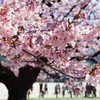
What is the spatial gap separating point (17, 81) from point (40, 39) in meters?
2.94

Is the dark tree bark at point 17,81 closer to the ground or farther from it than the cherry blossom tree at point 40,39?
closer to the ground

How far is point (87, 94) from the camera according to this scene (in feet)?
66.0

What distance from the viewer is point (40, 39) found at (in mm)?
8055

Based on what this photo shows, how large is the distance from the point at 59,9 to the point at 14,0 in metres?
4.82

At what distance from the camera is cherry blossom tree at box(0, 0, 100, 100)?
3.65 meters

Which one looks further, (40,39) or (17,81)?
(17,81)

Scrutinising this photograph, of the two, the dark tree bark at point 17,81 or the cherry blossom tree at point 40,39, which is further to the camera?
the dark tree bark at point 17,81

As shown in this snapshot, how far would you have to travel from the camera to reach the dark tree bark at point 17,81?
30.9ft

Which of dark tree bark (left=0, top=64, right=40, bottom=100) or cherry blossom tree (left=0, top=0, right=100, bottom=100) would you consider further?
dark tree bark (left=0, top=64, right=40, bottom=100)

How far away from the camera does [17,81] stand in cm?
961

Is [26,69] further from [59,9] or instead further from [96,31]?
[96,31]

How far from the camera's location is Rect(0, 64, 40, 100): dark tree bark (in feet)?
30.9

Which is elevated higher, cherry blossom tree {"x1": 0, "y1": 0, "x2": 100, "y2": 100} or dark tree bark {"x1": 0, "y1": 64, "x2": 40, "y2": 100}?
cherry blossom tree {"x1": 0, "y1": 0, "x2": 100, "y2": 100}

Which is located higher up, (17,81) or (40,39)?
(40,39)
